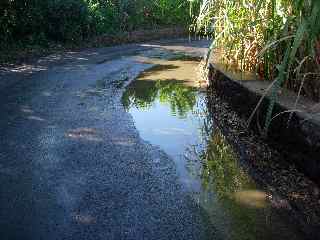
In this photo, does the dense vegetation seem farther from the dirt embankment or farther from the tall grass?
the dirt embankment

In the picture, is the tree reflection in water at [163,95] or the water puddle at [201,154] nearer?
the water puddle at [201,154]

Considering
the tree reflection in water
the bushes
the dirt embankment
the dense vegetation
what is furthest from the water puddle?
the bushes

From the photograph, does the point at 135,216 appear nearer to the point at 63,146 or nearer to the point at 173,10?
the point at 63,146

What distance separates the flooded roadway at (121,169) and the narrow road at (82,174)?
0.04 feet

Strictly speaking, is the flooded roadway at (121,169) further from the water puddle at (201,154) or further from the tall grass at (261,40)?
the tall grass at (261,40)

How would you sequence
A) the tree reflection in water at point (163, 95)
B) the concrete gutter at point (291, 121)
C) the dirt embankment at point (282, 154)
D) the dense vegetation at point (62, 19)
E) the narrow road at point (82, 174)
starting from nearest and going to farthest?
the narrow road at point (82, 174) < the dirt embankment at point (282, 154) < the concrete gutter at point (291, 121) < the tree reflection in water at point (163, 95) < the dense vegetation at point (62, 19)

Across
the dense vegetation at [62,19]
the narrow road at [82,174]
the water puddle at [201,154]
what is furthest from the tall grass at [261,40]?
the dense vegetation at [62,19]

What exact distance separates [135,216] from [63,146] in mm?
2039

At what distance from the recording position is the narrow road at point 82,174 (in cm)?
385

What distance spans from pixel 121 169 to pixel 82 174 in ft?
1.35

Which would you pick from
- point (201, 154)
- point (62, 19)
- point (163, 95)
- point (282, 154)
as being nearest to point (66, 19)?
point (62, 19)

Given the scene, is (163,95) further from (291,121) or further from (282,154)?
(291,121)

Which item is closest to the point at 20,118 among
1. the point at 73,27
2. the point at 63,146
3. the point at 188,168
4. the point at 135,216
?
the point at 63,146

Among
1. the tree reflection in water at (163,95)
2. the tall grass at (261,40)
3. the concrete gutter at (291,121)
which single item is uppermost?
the tall grass at (261,40)
